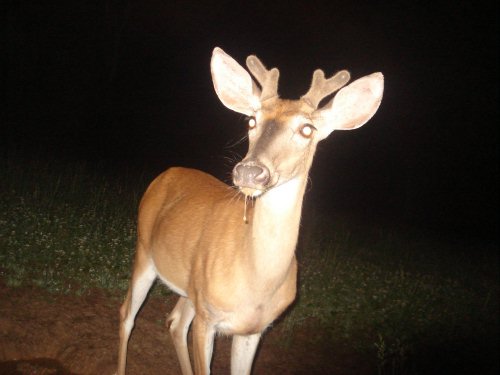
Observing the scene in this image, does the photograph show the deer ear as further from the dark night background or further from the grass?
the dark night background

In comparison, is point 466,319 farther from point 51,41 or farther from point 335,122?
point 51,41

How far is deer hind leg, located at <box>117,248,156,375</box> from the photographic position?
438cm

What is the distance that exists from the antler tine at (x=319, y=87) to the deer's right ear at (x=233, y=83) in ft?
1.26

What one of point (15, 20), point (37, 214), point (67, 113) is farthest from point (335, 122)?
point (15, 20)

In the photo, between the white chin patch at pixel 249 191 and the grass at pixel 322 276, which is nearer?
the white chin patch at pixel 249 191

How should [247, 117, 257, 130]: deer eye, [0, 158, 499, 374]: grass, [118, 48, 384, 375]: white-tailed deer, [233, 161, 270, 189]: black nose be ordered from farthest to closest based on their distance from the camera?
1. [0, 158, 499, 374]: grass
2. [247, 117, 257, 130]: deer eye
3. [118, 48, 384, 375]: white-tailed deer
4. [233, 161, 270, 189]: black nose

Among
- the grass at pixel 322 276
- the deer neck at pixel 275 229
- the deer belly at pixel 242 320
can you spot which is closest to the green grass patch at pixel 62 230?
the grass at pixel 322 276

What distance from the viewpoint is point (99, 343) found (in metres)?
4.64

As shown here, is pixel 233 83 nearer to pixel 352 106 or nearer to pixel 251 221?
pixel 352 106

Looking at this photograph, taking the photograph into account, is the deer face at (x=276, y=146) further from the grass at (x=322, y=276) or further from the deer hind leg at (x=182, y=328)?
the grass at (x=322, y=276)

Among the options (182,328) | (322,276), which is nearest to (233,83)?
(182,328)

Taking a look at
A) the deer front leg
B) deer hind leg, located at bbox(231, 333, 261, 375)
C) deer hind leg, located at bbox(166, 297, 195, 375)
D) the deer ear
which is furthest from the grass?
the deer ear

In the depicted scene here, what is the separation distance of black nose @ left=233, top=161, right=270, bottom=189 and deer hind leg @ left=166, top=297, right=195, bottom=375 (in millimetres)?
2140

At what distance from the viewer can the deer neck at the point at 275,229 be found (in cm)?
322
